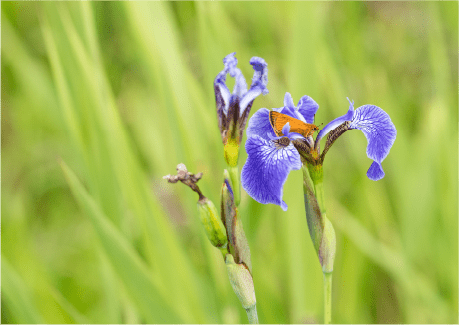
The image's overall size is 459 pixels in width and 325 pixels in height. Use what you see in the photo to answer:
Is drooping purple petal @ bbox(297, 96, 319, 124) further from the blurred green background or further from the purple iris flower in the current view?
the blurred green background

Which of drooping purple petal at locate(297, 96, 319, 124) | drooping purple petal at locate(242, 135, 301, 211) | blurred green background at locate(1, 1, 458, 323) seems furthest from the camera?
blurred green background at locate(1, 1, 458, 323)

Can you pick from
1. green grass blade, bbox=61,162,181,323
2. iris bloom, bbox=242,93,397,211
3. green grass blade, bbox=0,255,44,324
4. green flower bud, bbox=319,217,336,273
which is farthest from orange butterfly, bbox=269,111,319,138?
green grass blade, bbox=0,255,44,324

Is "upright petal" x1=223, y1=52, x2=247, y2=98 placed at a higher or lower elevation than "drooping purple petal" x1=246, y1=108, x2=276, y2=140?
higher

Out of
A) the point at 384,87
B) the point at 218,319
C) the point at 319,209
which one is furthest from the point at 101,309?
the point at 384,87

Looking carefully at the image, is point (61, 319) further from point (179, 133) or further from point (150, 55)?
point (150, 55)

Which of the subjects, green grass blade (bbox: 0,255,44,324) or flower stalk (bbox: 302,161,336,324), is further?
green grass blade (bbox: 0,255,44,324)
